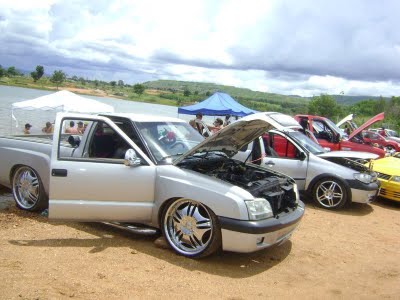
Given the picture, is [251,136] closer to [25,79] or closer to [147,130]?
[147,130]

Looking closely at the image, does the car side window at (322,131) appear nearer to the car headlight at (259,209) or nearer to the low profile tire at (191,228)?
the car headlight at (259,209)

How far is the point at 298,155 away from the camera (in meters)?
8.89

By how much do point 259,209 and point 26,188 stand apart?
153 inches

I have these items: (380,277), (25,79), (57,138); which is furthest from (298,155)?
(25,79)

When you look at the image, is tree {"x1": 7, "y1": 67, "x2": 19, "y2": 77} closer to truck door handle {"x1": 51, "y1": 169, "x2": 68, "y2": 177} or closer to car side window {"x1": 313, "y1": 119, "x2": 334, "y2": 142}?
car side window {"x1": 313, "y1": 119, "x2": 334, "y2": 142}

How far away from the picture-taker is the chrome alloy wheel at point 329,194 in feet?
27.7

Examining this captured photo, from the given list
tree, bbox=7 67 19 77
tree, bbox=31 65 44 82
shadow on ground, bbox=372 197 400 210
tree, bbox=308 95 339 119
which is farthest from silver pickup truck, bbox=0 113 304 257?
tree, bbox=7 67 19 77

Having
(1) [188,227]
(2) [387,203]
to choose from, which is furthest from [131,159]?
(2) [387,203]

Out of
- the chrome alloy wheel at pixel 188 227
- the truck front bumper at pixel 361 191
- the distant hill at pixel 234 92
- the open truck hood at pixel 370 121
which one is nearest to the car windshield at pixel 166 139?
the chrome alloy wheel at pixel 188 227

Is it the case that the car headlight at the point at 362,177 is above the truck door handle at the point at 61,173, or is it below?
below

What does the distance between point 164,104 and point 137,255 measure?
6377 centimetres

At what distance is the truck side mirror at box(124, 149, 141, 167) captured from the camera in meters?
4.96

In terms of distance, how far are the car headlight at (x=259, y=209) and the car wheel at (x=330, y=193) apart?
4.09 metres

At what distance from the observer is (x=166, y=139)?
5.71 m
